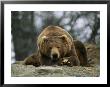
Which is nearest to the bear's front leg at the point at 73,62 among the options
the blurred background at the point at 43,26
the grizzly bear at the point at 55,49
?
the grizzly bear at the point at 55,49

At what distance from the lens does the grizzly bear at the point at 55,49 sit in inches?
47.2

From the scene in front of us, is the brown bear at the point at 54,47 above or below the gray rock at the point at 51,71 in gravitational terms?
above

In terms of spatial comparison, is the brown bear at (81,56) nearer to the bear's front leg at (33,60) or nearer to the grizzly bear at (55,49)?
the grizzly bear at (55,49)

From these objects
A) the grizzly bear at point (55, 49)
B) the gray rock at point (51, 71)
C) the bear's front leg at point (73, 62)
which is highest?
the grizzly bear at point (55, 49)

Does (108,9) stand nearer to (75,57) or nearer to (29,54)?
(75,57)

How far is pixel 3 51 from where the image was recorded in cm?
120

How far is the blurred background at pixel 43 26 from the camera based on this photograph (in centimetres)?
121

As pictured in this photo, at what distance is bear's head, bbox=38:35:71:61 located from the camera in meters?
1.20

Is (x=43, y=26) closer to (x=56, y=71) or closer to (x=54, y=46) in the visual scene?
(x=54, y=46)

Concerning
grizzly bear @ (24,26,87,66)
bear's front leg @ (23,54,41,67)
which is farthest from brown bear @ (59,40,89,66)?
bear's front leg @ (23,54,41,67)

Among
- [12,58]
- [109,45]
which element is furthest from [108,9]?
[12,58]

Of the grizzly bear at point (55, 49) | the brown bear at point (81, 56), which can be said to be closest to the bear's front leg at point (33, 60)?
the grizzly bear at point (55, 49)

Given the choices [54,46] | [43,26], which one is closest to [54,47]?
[54,46]

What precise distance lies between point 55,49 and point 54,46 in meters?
0.02
